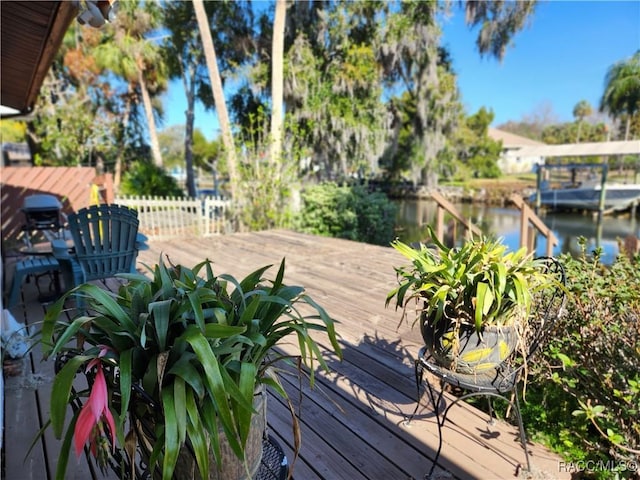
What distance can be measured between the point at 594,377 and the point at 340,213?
6047 millimetres

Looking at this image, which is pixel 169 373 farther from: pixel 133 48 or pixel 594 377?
pixel 133 48

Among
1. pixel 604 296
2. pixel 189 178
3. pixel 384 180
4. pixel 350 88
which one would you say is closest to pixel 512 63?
pixel 350 88

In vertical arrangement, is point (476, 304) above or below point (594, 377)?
above

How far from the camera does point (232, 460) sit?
1.00 metres

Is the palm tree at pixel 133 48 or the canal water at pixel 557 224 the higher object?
the palm tree at pixel 133 48

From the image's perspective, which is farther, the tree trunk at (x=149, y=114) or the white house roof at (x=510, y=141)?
the white house roof at (x=510, y=141)

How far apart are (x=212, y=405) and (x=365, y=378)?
1424 millimetres

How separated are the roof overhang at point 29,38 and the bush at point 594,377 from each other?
310cm

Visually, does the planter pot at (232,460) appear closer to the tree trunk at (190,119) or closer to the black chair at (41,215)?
the black chair at (41,215)

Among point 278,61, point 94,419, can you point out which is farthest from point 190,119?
point 94,419

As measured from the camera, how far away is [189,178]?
14414 mm

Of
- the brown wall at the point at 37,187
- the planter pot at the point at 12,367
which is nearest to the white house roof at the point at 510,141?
the brown wall at the point at 37,187

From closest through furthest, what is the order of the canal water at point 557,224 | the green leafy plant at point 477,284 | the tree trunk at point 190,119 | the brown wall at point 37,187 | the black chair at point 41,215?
the green leafy plant at point 477,284
the black chair at point 41,215
the brown wall at point 37,187
the canal water at point 557,224
the tree trunk at point 190,119

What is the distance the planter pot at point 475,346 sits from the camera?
1.43 metres
